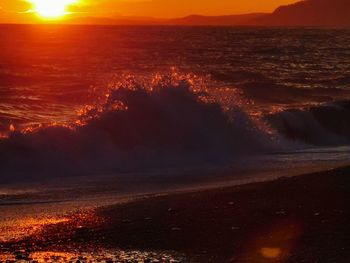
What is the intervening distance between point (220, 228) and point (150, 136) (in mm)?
7900

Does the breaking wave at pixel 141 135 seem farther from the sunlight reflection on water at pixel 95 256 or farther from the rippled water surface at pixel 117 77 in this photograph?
the sunlight reflection on water at pixel 95 256

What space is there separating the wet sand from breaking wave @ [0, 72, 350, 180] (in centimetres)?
407

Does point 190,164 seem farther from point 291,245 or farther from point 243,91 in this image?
point 243,91

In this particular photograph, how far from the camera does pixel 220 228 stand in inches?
277

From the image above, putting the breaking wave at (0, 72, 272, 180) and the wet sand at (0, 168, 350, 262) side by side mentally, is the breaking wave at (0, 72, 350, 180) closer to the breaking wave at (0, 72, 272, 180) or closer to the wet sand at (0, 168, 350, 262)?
the breaking wave at (0, 72, 272, 180)

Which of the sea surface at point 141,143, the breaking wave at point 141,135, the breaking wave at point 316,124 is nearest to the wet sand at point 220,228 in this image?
the sea surface at point 141,143

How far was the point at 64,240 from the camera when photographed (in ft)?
21.9

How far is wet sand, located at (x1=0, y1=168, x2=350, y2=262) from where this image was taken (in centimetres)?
619

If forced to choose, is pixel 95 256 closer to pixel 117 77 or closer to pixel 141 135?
pixel 141 135

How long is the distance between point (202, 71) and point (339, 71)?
28.4 ft

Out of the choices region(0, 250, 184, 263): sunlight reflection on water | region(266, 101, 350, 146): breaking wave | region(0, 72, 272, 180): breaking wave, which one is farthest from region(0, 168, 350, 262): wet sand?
region(266, 101, 350, 146): breaking wave

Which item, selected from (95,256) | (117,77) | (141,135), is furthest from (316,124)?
(117,77)

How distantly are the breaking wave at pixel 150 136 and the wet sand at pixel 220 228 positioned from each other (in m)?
4.07

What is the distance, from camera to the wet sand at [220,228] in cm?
619
